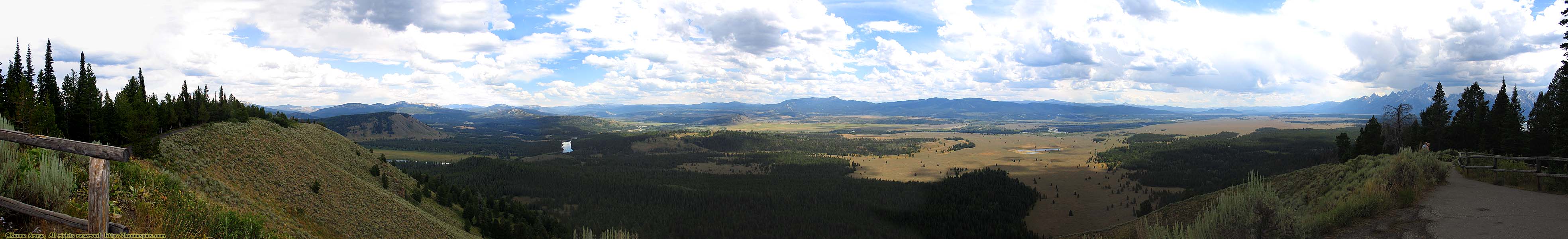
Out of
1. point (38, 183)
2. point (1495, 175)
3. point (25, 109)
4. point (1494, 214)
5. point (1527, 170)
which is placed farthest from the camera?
point (25, 109)

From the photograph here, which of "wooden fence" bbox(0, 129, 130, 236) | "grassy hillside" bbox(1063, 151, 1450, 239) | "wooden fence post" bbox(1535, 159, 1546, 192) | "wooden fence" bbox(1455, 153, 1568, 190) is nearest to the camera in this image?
"wooden fence" bbox(0, 129, 130, 236)

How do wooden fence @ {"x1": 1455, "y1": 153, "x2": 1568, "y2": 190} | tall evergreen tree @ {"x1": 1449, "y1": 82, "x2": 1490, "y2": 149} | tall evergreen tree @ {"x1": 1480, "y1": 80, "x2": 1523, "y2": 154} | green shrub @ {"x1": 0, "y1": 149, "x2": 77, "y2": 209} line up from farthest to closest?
tall evergreen tree @ {"x1": 1449, "y1": 82, "x2": 1490, "y2": 149}, tall evergreen tree @ {"x1": 1480, "y1": 80, "x2": 1523, "y2": 154}, wooden fence @ {"x1": 1455, "y1": 153, "x2": 1568, "y2": 190}, green shrub @ {"x1": 0, "y1": 149, "x2": 77, "y2": 209}

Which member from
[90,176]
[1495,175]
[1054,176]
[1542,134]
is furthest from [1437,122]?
[90,176]

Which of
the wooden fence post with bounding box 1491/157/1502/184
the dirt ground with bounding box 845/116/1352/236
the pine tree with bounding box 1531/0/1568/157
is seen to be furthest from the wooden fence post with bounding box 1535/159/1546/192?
the dirt ground with bounding box 845/116/1352/236

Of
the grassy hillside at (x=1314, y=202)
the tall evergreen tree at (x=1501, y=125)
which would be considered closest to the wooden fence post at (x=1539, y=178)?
the grassy hillside at (x=1314, y=202)

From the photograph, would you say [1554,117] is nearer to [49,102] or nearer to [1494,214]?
[1494,214]

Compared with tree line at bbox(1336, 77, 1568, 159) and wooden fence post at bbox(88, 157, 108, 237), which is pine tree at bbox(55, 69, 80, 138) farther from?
tree line at bbox(1336, 77, 1568, 159)
